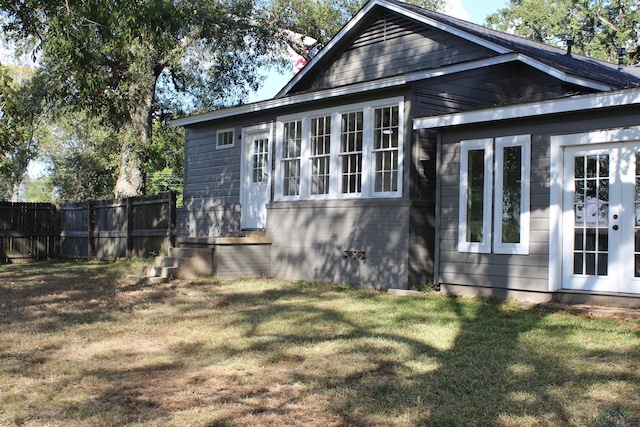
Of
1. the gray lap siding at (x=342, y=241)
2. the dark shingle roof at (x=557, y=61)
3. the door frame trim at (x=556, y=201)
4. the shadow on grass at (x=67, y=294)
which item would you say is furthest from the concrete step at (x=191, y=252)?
the door frame trim at (x=556, y=201)

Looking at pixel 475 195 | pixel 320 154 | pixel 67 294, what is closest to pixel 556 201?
pixel 475 195

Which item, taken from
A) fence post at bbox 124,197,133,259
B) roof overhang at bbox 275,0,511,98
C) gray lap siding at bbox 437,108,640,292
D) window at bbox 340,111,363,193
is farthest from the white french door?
fence post at bbox 124,197,133,259

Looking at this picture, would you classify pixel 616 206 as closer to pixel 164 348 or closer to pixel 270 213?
pixel 164 348

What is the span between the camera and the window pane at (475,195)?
33.9ft

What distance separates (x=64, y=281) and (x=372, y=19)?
878 centimetres

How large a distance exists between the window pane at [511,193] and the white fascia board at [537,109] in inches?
22.6

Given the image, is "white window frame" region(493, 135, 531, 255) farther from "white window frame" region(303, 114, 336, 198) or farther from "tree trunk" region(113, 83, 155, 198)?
"tree trunk" region(113, 83, 155, 198)

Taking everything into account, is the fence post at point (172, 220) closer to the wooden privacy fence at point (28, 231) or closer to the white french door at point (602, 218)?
the wooden privacy fence at point (28, 231)

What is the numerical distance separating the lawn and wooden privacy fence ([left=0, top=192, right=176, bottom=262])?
6.98 metres

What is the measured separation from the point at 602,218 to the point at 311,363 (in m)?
5.01

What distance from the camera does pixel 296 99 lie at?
12.9 meters

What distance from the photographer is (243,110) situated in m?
14.6

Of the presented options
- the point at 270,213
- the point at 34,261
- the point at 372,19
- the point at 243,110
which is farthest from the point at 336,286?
the point at 34,261

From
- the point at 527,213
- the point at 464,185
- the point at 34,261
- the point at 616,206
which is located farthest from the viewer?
the point at 34,261
